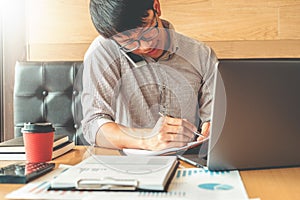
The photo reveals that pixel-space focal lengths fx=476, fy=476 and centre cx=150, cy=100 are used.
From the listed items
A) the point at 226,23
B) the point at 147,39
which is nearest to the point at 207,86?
the point at 147,39

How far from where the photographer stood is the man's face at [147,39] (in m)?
1.49

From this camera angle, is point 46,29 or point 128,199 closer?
point 128,199

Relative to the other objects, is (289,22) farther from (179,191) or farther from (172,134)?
(179,191)

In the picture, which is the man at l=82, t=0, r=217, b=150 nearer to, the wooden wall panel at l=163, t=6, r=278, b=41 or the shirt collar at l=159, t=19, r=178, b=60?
the shirt collar at l=159, t=19, r=178, b=60

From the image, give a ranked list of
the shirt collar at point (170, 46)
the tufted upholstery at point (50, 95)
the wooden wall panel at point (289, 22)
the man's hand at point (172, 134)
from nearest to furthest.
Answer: the man's hand at point (172, 134) < the shirt collar at point (170, 46) < the tufted upholstery at point (50, 95) < the wooden wall panel at point (289, 22)

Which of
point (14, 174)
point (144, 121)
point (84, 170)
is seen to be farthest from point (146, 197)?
Result: point (144, 121)

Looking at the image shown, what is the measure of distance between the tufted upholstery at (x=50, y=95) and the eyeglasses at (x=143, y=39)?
0.40m

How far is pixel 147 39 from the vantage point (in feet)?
5.24

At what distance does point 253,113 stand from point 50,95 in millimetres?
1191

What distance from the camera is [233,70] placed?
937mm

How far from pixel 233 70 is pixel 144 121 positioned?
0.77 meters

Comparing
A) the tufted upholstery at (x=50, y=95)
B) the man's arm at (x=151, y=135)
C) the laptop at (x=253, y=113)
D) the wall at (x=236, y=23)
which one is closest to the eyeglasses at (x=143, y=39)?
the man's arm at (x=151, y=135)

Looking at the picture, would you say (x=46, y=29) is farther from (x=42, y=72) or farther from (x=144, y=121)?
(x=144, y=121)

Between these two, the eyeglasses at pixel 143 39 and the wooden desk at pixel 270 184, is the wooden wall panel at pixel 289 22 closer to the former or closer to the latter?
the eyeglasses at pixel 143 39
